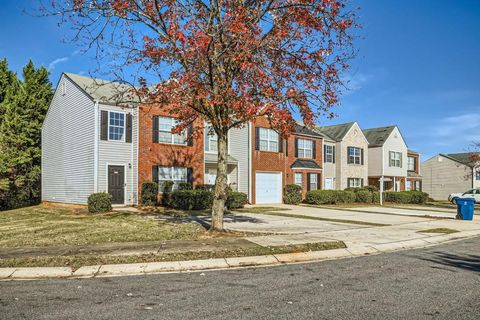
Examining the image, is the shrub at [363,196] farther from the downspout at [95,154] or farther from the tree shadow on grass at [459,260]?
the tree shadow on grass at [459,260]

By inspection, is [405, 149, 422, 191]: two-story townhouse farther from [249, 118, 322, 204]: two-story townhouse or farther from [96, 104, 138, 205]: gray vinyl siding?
[96, 104, 138, 205]: gray vinyl siding

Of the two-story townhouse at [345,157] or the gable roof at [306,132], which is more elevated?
the gable roof at [306,132]

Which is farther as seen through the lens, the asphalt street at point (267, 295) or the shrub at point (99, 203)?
the shrub at point (99, 203)

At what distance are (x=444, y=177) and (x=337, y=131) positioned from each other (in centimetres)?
2206

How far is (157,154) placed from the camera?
2347 centimetres

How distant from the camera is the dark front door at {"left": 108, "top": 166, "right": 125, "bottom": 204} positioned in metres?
22.1

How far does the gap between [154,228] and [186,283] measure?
277 inches

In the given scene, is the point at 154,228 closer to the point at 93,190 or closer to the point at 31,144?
the point at 93,190

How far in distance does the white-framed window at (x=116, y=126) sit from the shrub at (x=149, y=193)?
3.03m

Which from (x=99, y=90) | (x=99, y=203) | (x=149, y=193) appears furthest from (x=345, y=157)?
(x=99, y=203)

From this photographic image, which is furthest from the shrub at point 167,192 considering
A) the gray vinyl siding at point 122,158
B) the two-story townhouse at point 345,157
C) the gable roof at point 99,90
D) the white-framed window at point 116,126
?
the two-story townhouse at point 345,157

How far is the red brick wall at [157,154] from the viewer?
75.1 ft

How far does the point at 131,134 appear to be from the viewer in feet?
75.0

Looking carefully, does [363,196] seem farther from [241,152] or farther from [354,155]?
[241,152]
